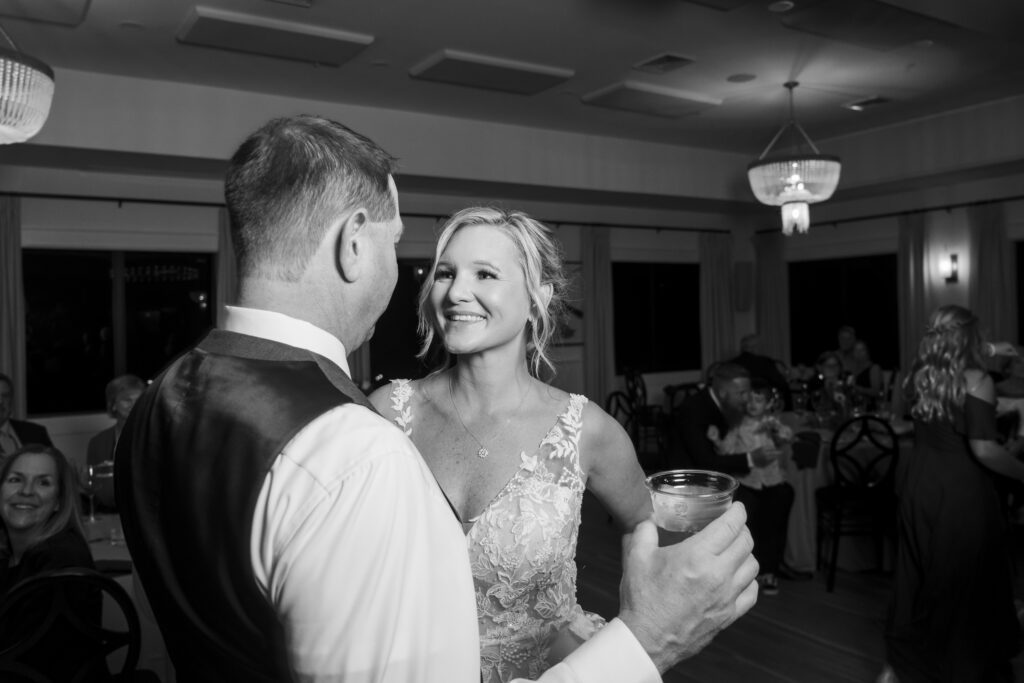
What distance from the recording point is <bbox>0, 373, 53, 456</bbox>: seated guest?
4652 mm

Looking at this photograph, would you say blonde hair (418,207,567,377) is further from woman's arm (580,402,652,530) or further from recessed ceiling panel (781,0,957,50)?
recessed ceiling panel (781,0,957,50)

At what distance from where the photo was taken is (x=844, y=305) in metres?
10.5

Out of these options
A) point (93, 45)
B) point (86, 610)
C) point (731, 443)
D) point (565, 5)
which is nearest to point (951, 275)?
point (731, 443)

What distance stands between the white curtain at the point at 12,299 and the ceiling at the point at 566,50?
1.57 meters

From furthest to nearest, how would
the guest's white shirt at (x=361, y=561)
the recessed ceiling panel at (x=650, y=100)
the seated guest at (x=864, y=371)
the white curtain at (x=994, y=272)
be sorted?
1. the white curtain at (x=994, y=272)
2. the seated guest at (x=864, y=371)
3. the recessed ceiling panel at (x=650, y=100)
4. the guest's white shirt at (x=361, y=561)

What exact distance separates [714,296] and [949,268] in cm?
289

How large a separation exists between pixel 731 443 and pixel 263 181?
4.34m

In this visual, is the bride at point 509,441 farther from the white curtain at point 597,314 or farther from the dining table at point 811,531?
the white curtain at point 597,314

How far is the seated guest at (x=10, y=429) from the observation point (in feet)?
15.3

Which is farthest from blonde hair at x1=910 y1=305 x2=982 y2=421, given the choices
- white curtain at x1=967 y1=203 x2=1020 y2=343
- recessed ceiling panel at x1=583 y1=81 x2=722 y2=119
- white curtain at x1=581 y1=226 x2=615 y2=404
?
white curtain at x1=581 y1=226 x2=615 y2=404

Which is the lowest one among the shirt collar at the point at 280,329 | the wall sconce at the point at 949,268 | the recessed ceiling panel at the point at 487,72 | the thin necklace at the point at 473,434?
the thin necklace at the point at 473,434

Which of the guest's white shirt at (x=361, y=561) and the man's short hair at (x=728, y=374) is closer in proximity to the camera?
the guest's white shirt at (x=361, y=561)

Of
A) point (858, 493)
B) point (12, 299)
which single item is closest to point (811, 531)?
point (858, 493)

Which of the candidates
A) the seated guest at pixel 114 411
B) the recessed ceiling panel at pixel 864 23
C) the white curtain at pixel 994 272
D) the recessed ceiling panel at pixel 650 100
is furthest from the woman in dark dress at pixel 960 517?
the white curtain at pixel 994 272
